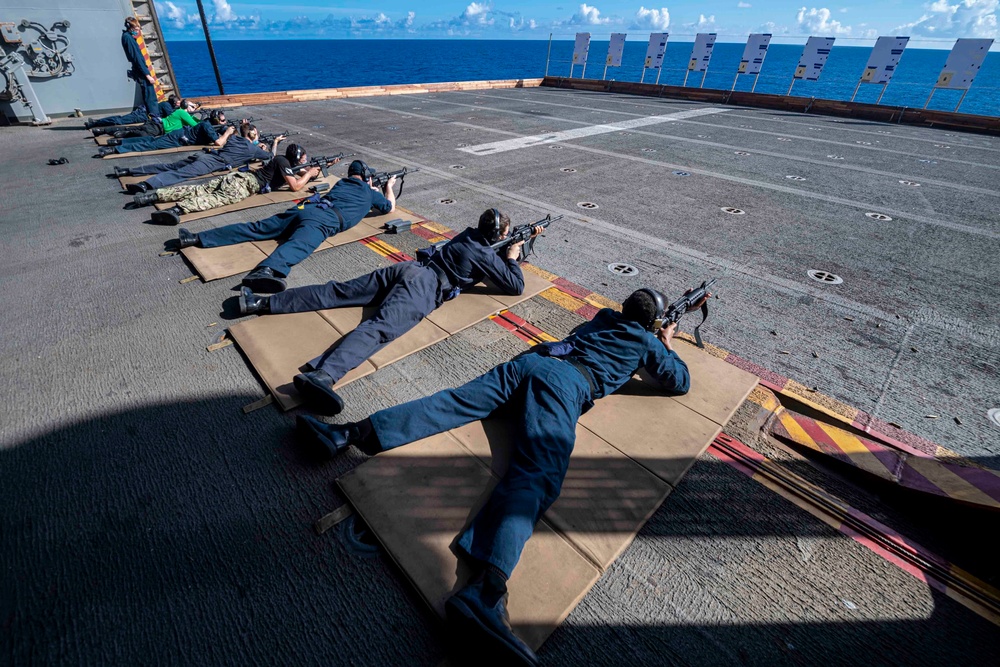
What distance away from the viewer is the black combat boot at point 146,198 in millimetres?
7345

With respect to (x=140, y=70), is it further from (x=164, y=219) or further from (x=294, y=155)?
(x=164, y=219)

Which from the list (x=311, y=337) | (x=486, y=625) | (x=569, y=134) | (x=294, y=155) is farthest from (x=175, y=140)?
(x=486, y=625)

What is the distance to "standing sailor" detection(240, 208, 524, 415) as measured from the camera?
4305 millimetres

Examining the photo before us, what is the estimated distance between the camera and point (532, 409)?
3100 mm

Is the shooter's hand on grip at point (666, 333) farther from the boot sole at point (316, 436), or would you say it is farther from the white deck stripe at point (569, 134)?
the white deck stripe at point (569, 134)

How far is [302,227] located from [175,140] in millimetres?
8324

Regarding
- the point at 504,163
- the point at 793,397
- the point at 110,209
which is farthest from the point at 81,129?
the point at 793,397

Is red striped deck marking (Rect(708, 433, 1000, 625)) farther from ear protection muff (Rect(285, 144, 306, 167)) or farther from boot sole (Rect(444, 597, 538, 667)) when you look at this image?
ear protection muff (Rect(285, 144, 306, 167))

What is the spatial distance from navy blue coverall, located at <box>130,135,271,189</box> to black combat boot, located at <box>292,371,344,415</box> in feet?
24.0

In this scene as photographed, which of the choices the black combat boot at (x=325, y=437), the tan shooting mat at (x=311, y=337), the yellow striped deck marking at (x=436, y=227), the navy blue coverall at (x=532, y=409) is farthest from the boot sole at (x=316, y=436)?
the yellow striped deck marking at (x=436, y=227)

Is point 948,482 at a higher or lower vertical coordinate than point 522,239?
lower

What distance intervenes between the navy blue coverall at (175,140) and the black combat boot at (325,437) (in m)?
11.4

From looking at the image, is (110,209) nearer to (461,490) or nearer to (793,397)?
(461,490)

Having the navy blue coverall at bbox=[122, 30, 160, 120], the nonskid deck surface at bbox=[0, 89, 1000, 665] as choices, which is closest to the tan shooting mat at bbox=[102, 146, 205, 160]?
the nonskid deck surface at bbox=[0, 89, 1000, 665]
